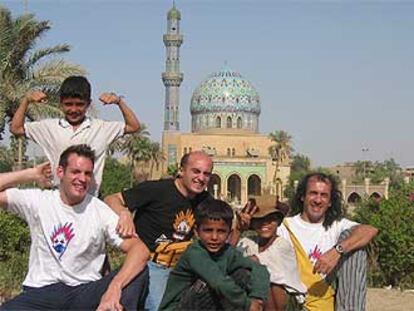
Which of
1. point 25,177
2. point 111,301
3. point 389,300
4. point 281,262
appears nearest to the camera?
point 111,301

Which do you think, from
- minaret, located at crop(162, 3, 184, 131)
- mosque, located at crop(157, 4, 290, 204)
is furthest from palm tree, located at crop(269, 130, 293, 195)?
minaret, located at crop(162, 3, 184, 131)

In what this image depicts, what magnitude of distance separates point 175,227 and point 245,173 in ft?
178

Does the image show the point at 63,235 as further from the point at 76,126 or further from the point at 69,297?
the point at 76,126

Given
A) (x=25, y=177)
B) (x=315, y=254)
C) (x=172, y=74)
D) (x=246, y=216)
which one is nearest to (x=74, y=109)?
(x=25, y=177)

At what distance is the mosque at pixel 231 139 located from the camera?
58.0 m

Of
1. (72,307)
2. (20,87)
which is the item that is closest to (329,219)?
(72,307)

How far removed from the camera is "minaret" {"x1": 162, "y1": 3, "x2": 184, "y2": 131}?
68562 mm

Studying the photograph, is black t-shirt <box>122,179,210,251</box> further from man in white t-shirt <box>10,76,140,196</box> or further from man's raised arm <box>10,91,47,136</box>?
man's raised arm <box>10,91,47,136</box>

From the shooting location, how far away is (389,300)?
31.7 ft

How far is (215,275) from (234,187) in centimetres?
5696

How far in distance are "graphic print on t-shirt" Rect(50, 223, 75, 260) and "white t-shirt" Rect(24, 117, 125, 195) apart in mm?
735

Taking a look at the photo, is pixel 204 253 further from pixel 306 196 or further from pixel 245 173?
pixel 245 173

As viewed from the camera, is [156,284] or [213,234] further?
[156,284]

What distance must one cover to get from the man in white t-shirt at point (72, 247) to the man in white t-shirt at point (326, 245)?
90 cm
